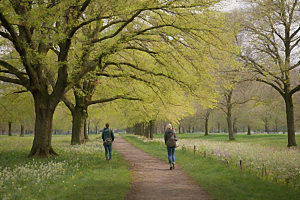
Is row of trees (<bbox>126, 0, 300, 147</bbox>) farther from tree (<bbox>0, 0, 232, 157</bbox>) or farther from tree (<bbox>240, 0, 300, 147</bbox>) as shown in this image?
tree (<bbox>0, 0, 232, 157</bbox>)

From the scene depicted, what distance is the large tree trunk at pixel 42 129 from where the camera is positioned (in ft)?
40.8

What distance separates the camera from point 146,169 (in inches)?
412

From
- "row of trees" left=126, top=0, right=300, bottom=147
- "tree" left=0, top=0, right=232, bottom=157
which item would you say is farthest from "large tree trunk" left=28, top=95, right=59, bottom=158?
"row of trees" left=126, top=0, right=300, bottom=147

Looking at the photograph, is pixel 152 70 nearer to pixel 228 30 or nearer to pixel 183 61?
pixel 183 61

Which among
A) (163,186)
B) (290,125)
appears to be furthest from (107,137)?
(290,125)

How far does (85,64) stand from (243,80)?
1370 cm

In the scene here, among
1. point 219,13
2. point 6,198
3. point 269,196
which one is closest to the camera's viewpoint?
point 6,198

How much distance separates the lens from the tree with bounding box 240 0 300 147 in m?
17.0

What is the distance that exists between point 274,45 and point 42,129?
1874cm

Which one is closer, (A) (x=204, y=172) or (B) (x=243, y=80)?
(A) (x=204, y=172)

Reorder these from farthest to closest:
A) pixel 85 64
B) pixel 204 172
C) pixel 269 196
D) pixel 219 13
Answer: pixel 85 64, pixel 219 13, pixel 204 172, pixel 269 196

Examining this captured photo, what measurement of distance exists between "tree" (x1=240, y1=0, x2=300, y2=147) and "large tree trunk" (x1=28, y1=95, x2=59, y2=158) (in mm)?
A: 14754

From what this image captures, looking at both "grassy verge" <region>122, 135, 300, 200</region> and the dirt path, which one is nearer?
"grassy verge" <region>122, 135, 300, 200</region>

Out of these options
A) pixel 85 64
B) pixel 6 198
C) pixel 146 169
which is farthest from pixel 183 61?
pixel 6 198
